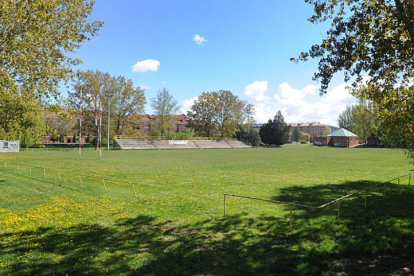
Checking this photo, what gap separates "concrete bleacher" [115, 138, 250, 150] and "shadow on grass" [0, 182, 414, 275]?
68.1m

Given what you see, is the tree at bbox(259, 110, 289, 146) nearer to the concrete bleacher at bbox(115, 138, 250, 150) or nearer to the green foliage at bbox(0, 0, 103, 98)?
the concrete bleacher at bbox(115, 138, 250, 150)

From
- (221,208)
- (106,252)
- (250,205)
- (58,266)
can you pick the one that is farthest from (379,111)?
(58,266)

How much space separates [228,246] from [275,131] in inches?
3834

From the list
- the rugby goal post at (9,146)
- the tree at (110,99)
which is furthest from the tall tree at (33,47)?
the tree at (110,99)

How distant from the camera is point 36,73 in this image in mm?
15289

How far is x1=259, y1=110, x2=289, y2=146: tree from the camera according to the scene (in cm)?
10244

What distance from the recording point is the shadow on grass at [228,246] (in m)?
7.14

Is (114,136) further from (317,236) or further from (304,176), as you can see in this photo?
(317,236)

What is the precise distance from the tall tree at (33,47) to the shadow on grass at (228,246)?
27.0 ft

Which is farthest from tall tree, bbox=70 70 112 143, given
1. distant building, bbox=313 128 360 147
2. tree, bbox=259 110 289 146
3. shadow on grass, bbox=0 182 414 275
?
distant building, bbox=313 128 360 147

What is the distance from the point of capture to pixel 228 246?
8688 millimetres

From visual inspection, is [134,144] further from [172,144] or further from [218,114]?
[218,114]

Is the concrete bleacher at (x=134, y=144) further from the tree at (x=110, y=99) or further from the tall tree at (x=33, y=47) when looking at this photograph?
the tall tree at (x=33, y=47)

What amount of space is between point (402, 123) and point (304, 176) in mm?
10183
